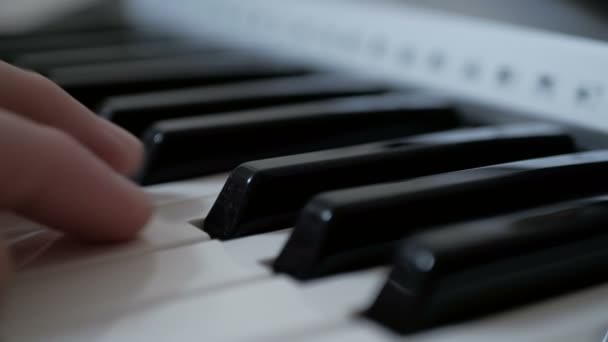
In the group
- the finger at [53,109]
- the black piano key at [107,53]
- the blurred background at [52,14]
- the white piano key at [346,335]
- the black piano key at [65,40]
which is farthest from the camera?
the blurred background at [52,14]

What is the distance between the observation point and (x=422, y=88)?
0.84 meters

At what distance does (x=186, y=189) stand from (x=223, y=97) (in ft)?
0.65

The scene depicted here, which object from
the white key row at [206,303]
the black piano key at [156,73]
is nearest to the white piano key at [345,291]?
the white key row at [206,303]

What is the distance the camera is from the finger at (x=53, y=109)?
511 mm

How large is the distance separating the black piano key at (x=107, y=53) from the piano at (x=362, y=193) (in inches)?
0.5

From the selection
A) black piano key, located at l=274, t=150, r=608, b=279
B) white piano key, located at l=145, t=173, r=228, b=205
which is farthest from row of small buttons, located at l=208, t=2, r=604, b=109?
white piano key, located at l=145, t=173, r=228, b=205

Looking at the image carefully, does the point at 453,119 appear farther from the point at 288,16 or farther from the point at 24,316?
the point at 24,316

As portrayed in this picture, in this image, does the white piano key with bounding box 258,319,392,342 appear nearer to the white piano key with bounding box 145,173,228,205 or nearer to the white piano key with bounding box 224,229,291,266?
the white piano key with bounding box 224,229,291,266

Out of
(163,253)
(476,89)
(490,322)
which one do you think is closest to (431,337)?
(490,322)

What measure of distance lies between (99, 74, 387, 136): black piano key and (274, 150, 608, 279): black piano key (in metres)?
0.32

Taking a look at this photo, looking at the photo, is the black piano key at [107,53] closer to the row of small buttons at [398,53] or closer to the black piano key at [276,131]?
the row of small buttons at [398,53]

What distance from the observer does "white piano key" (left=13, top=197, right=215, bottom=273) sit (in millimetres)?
471

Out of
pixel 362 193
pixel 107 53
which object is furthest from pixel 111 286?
pixel 107 53

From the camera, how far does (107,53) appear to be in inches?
42.5
